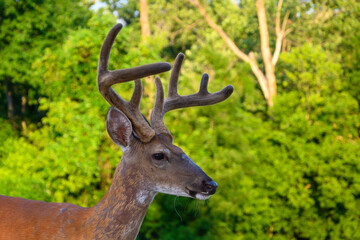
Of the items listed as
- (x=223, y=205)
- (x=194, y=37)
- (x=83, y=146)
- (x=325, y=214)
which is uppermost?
(x=194, y=37)

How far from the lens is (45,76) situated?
1198 centimetres

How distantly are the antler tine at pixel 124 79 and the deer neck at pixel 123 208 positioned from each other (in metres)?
0.28

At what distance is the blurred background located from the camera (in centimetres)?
1112

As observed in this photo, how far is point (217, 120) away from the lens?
1215 centimetres

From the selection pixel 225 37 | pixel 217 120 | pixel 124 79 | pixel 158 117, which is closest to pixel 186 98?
pixel 158 117

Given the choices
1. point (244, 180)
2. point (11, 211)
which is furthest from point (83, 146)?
point (11, 211)

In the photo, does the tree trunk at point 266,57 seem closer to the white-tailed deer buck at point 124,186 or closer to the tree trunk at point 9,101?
the tree trunk at point 9,101

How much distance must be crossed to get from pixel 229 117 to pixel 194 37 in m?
16.5

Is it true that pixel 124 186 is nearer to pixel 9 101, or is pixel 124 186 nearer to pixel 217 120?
pixel 217 120

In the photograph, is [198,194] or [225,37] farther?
[225,37]

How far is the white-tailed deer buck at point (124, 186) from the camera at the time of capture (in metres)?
3.33

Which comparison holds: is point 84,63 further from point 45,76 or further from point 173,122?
point 173,122

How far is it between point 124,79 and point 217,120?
353 inches

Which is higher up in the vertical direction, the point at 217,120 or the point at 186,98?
the point at 186,98
